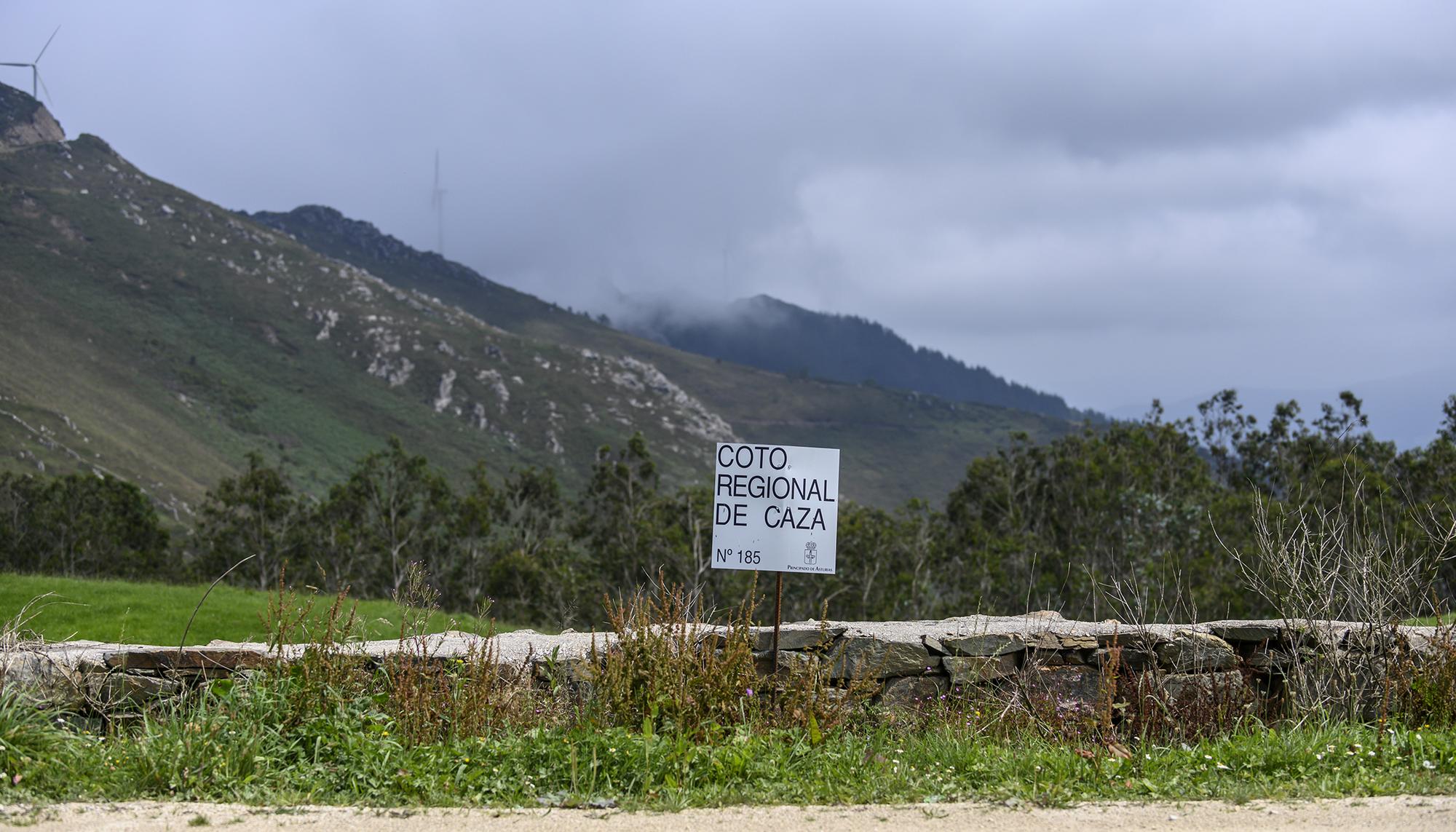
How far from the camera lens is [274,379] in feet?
268

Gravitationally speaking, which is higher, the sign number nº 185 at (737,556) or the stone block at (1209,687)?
the sign number nº 185 at (737,556)

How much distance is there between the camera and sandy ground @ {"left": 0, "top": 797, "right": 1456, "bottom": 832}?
4910 millimetres

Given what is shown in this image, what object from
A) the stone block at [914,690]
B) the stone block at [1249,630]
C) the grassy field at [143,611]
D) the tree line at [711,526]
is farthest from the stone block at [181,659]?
the tree line at [711,526]

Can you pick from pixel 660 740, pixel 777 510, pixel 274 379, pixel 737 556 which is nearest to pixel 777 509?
pixel 777 510

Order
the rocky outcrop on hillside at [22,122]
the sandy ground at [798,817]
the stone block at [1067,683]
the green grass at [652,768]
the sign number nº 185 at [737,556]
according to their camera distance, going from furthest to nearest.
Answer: the rocky outcrop on hillside at [22,122]
the stone block at [1067,683]
the sign number nº 185 at [737,556]
the green grass at [652,768]
the sandy ground at [798,817]

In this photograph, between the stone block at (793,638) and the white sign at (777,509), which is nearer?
the white sign at (777,509)

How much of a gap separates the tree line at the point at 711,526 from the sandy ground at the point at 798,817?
21511 millimetres

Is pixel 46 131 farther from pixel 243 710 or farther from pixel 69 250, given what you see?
pixel 243 710

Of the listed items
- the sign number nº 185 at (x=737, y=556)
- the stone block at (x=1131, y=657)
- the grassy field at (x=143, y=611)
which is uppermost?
the sign number nº 185 at (x=737, y=556)

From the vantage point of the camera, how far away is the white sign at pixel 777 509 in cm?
732

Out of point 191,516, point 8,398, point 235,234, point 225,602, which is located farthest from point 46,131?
point 225,602

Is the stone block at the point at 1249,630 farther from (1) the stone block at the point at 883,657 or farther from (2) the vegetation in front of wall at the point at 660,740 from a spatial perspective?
(1) the stone block at the point at 883,657

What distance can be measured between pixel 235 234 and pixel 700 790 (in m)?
113

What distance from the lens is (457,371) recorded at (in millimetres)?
92875
